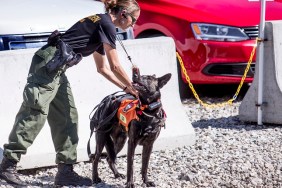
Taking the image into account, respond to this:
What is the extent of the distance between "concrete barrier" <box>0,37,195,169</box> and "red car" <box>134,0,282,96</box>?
193cm

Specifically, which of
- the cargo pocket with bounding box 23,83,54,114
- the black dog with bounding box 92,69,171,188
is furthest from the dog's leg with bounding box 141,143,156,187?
the cargo pocket with bounding box 23,83,54,114

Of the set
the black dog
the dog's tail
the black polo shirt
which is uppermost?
the black polo shirt

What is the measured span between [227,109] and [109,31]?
12.5 feet

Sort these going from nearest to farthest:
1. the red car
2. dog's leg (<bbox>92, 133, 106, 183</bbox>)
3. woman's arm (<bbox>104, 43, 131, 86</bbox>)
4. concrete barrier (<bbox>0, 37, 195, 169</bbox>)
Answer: woman's arm (<bbox>104, 43, 131, 86</bbox>), dog's leg (<bbox>92, 133, 106, 183</bbox>), concrete barrier (<bbox>0, 37, 195, 169</bbox>), the red car

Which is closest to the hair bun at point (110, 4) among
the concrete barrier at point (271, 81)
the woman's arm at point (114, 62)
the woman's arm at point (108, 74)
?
the woman's arm at point (114, 62)

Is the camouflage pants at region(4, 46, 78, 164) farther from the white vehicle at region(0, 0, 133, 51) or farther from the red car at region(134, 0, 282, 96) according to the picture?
the red car at region(134, 0, 282, 96)

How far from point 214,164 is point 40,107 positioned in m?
1.85

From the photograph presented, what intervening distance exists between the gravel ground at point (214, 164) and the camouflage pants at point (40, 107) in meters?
0.44

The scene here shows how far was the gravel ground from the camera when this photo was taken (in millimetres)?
6906

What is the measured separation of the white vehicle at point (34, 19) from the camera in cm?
840

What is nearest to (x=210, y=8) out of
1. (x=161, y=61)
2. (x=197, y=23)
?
(x=197, y=23)

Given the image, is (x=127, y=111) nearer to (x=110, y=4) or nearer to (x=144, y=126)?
(x=144, y=126)

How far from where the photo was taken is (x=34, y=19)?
8.66 meters

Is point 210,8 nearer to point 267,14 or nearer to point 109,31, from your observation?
point 267,14
